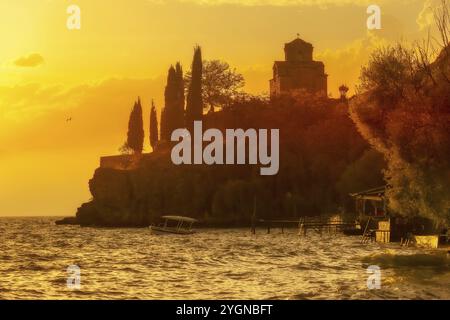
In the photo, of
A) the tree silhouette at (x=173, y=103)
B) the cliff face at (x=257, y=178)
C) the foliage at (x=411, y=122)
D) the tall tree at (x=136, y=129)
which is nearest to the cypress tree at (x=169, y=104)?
the tree silhouette at (x=173, y=103)

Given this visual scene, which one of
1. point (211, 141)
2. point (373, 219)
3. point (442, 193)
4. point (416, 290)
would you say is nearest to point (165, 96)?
point (211, 141)

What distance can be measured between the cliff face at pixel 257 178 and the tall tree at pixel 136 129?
7.36 ft

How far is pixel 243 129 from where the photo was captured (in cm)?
9562

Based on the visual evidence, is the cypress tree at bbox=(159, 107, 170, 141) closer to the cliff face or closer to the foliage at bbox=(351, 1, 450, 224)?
the cliff face

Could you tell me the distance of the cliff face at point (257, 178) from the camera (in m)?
91.8

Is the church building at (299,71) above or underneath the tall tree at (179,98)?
above

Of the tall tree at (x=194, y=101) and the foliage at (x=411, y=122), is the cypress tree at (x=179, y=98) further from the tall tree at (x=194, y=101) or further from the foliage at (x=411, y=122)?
the foliage at (x=411, y=122)

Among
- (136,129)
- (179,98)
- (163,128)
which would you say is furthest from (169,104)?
(136,129)

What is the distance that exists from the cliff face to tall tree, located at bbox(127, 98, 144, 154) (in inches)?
88.4

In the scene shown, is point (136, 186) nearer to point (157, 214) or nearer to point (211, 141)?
point (157, 214)

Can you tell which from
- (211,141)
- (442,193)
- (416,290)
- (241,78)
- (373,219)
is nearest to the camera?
(416,290)

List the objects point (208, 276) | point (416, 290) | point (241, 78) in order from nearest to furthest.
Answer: point (416, 290)
point (208, 276)
point (241, 78)

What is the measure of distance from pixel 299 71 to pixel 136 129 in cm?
2921

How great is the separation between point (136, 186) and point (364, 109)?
6559 cm
